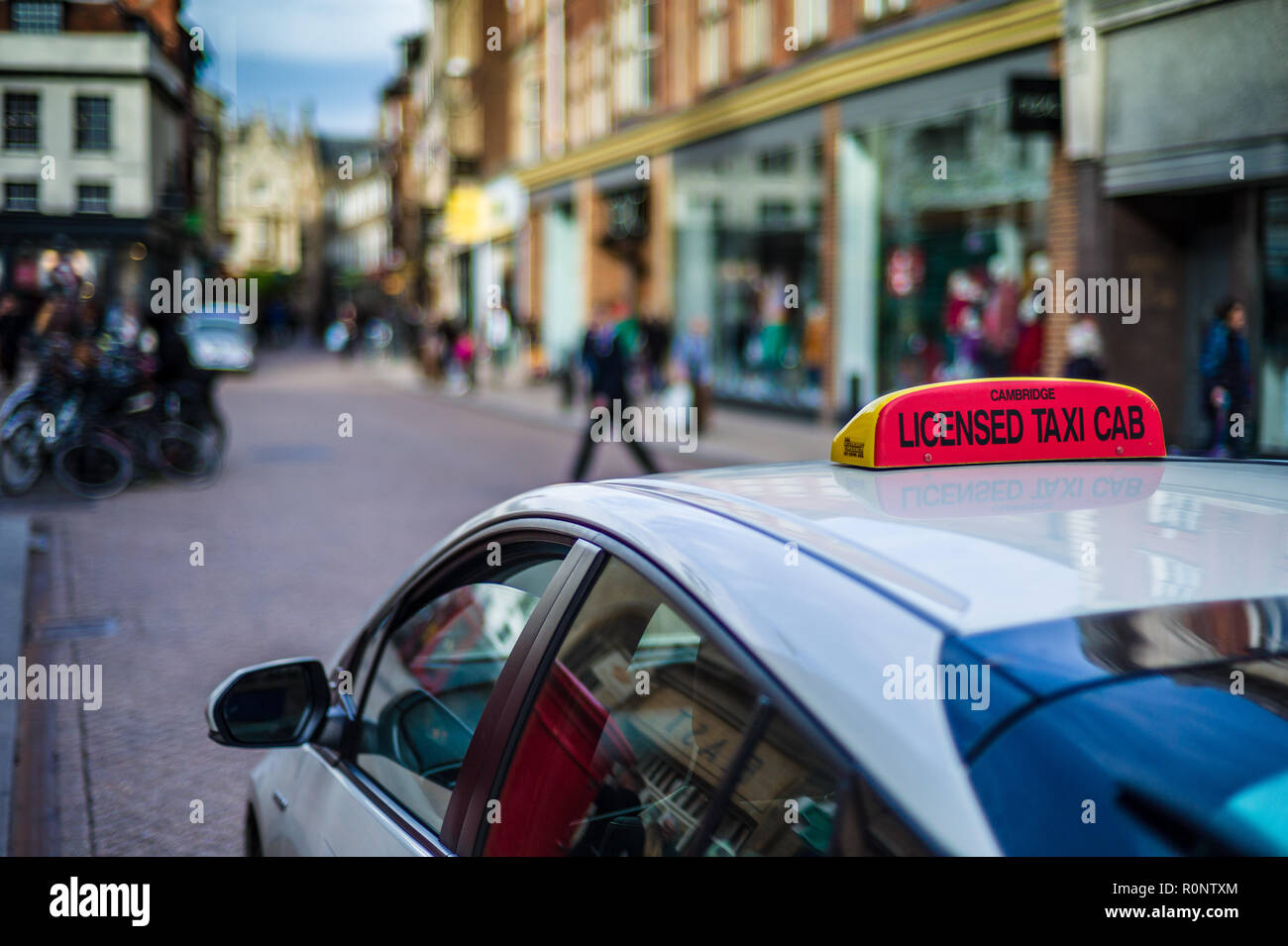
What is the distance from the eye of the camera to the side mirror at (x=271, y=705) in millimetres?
2619

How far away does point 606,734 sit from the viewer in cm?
206

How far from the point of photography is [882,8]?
19078 millimetres

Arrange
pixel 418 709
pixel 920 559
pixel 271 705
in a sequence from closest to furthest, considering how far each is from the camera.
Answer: pixel 920 559, pixel 271 705, pixel 418 709

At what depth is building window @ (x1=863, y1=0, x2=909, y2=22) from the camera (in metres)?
18.5

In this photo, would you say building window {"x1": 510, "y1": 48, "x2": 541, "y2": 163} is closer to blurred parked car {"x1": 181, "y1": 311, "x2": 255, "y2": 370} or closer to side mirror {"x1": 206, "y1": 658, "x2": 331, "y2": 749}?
blurred parked car {"x1": 181, "y1": 311, "x2": 255, "y2": 370}

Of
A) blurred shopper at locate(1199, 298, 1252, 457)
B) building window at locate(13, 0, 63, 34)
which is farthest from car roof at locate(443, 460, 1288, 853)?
blurred shopper at locate(1199, 298, 1252, 457)

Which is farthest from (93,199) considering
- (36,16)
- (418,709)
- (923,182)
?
(418,709)

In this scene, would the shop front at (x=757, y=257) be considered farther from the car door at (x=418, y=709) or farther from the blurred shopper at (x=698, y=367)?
the car door at (x=418, y=709)

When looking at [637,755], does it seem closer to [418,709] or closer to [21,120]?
[418,709]

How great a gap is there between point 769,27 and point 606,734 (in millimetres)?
21633

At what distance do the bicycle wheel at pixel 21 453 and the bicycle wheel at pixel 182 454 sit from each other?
108 cm

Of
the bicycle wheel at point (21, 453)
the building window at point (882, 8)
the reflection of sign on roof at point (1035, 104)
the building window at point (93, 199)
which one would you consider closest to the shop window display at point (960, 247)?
the reflection of sign on roof at point (1035, 104)

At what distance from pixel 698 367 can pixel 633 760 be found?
64.3 ft

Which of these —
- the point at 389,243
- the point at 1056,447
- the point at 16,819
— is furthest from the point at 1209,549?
the point at 389,243
